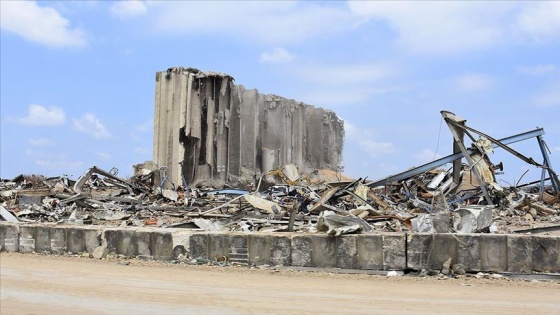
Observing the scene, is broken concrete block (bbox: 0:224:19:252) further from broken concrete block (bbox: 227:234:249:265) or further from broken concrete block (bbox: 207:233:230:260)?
broken concrete block (bbox: 227:234:249:265)

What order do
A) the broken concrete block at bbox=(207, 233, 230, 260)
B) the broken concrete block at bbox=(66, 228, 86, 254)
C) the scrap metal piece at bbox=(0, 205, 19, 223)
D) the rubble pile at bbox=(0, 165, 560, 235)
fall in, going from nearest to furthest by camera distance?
the rubble pile at bbox=(0, 165, 560, 235) → the broken concrete block at bbox=(207, 233, 230, 260) → the broken concrete block at bbox=(66, 228, 86, 254) → the scrap metal piece at bbox=(0, 205, 19, 223)

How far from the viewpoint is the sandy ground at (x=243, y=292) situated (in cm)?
504

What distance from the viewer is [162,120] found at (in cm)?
2156

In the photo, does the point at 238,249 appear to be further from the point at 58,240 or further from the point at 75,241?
the point at 58,240

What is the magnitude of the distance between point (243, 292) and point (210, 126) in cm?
1665

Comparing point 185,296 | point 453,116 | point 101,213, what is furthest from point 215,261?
point 453,116

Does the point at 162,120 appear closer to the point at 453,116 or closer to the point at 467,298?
the point at 453,116

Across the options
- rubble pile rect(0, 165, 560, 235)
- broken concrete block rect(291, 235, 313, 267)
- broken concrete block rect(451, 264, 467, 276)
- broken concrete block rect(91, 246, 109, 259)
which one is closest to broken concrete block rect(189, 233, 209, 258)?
rubble pile rect(0, 165, 560, 235)

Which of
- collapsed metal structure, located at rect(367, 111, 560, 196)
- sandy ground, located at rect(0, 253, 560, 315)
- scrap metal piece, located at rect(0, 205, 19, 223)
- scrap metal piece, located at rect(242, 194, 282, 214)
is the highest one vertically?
collapsed metal structure, located at rect(367, 111, 560, 196)

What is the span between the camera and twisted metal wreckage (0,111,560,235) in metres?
8.13

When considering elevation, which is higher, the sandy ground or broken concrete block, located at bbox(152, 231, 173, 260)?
broken concrete block, located at bbox(152, 231, 173, 260)

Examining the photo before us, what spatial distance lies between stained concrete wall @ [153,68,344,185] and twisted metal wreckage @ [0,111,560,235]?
637cm

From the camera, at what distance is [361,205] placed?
34.1 feet

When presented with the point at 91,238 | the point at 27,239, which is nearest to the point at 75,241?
the point at 91,238
